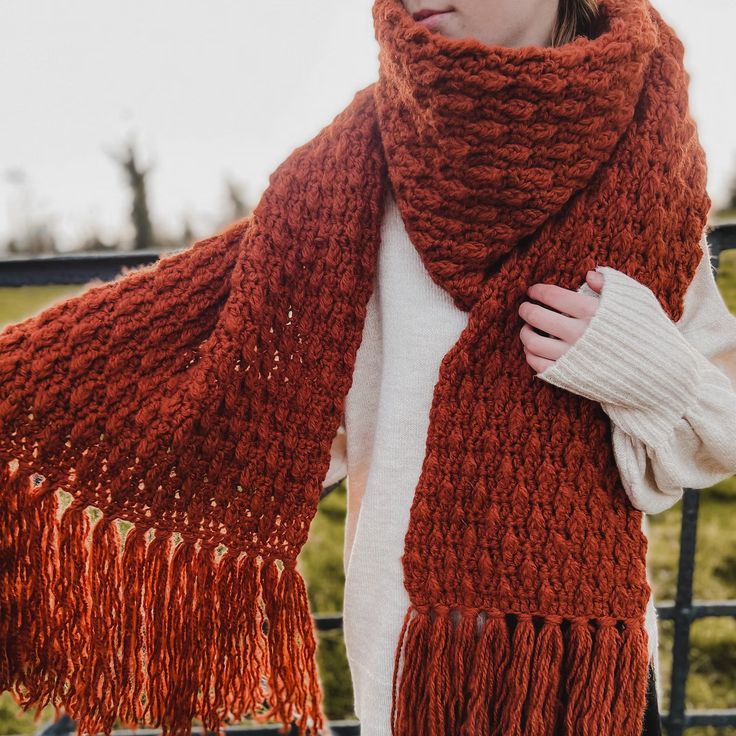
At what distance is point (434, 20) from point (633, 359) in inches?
17.7

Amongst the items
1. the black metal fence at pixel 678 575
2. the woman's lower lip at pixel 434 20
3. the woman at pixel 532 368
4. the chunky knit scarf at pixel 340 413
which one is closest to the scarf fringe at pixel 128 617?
the chunky knit scarf at pixel 340 413

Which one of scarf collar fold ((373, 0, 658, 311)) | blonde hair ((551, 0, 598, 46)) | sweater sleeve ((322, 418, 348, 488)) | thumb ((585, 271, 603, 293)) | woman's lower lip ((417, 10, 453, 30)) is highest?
blonde hair ((551, 0, 598, 46))

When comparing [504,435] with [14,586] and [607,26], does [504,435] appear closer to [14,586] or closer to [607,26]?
[607,26]

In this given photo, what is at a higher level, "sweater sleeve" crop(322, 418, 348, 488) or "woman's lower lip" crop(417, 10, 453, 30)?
"woman's lower lip" crop(417, 10, 453, 30)

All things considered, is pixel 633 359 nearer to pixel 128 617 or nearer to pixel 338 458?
pixel 338 458

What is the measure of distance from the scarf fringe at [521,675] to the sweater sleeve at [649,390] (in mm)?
177

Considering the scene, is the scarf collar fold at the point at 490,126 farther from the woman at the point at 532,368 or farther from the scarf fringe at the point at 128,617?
the scarf fringe at the point at 128,617

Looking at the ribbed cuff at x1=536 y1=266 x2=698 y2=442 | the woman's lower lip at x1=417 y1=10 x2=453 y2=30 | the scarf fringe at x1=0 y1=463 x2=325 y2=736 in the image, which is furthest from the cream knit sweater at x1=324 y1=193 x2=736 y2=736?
the woman's lower lip at x1=417 y1=10 x2=453 y2=30

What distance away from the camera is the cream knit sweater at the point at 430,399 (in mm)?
699

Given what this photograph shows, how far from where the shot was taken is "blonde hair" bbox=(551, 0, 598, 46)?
80cm

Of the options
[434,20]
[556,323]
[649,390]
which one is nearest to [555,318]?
[556,323]

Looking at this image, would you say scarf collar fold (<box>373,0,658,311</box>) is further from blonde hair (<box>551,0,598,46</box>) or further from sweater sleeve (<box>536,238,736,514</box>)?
sweater sleeve (<box>536,238,736,514</box>)

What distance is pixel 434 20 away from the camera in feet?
2.34

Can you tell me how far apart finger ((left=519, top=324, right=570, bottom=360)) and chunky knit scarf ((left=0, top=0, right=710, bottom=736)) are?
0.03 meters
